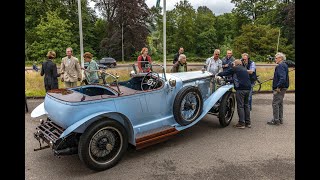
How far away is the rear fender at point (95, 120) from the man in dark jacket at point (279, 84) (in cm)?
386

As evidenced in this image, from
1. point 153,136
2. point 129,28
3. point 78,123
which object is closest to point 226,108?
point 153,136

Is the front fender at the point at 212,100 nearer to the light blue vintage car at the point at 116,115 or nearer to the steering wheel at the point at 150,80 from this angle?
the light blue vintage car at the point at 116,115

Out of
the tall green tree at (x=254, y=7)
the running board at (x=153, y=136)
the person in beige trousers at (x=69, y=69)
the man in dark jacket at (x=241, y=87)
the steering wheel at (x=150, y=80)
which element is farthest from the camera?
the tall green tree at (x=254, y=7)

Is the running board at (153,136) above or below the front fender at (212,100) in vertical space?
below

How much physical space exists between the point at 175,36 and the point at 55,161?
45.9 meters

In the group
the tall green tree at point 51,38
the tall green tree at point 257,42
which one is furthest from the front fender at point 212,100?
the tall green tree at point 51,38

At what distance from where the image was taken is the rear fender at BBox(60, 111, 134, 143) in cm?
366

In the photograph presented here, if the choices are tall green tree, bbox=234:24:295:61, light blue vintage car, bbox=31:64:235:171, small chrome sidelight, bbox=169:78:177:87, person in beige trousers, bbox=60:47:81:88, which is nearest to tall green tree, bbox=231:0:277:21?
tall green tree, bbox=234:24:295:61

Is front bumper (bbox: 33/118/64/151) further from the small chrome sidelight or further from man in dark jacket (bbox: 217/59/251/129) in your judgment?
man in dark jacket (bbox: 217/59/251/129)

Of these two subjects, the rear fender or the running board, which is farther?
the running board

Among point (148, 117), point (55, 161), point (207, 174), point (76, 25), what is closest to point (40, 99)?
point (55, 161)

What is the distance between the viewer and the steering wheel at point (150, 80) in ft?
17.0

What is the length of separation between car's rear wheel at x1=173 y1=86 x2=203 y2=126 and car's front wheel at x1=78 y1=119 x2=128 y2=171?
122 cm

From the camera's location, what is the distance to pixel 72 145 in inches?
160
